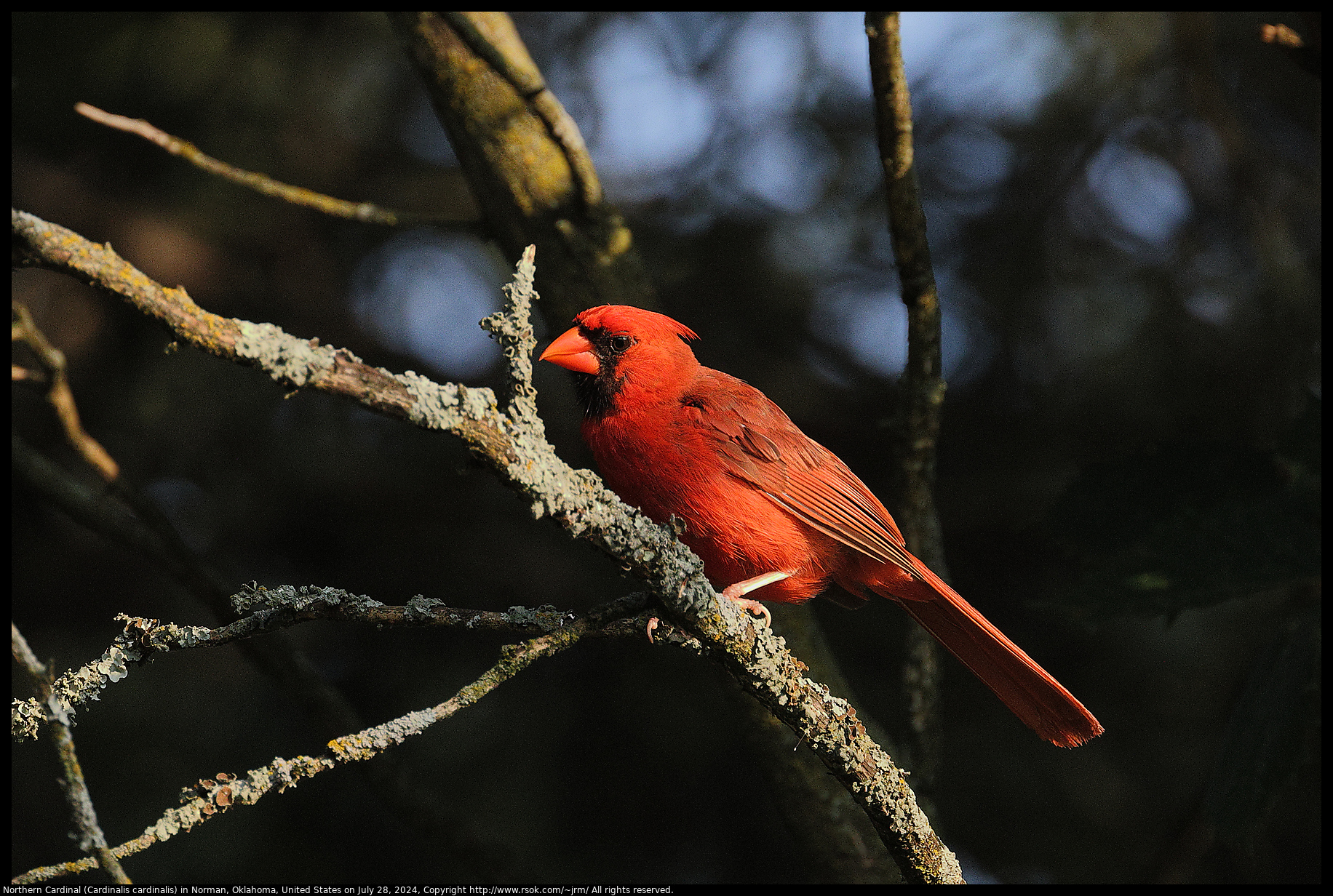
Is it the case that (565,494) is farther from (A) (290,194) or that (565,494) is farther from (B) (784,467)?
(A) (290,194)

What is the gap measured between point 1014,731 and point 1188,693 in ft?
2.89

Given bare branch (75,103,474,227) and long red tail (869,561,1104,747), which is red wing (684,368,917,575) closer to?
long red tail (869,561,1104,747)

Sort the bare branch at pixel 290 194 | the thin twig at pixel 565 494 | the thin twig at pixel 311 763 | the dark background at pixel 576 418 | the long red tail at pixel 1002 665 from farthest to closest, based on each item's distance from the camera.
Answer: the dark background at pixel 576 418 → the bare branch at pixel 290 194 → the long red tail at pixel 1002 665 → the thin twig at pixel 311 763 → the thin twig at pixel 565 494

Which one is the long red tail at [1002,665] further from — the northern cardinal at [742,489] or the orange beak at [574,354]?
the orange beak at [574,354]

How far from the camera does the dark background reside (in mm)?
4172

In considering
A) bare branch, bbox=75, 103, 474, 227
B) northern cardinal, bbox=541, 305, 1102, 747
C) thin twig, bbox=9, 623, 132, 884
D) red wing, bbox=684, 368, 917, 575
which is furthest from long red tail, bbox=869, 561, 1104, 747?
thin twig, bbox=9, 623, 132, 884

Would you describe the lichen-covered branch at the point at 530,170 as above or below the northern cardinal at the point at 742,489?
above

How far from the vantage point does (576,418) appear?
432 centimetres

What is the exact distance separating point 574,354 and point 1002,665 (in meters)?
1.35

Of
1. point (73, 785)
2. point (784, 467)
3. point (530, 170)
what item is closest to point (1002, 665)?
point (784, 467)

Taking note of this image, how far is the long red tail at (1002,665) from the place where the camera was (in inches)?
100

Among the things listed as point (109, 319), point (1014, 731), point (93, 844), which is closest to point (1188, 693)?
point (1014, 731)

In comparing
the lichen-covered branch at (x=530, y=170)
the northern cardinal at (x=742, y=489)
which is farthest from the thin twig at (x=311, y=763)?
the lichen-covered branch at (x=530, y=170)

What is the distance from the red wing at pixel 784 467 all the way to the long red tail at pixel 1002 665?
0.16 metres
